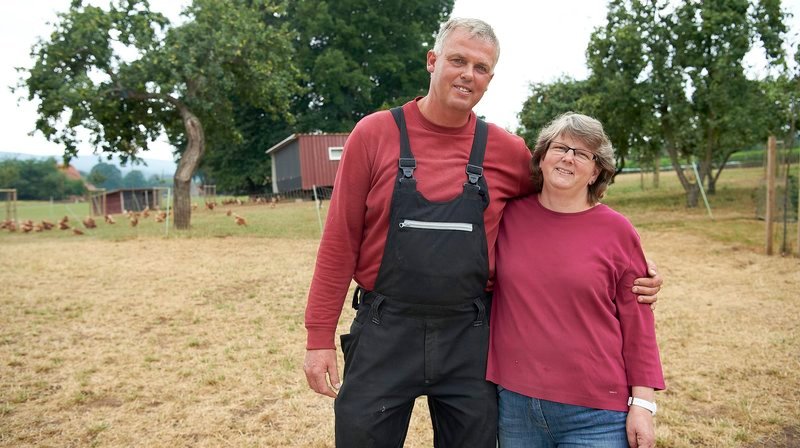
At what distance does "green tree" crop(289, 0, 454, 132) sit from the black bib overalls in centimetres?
3574

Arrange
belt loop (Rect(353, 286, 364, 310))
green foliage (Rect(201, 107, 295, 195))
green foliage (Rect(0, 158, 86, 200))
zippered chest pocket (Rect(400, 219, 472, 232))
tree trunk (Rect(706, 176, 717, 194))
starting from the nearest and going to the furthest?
zippered chest pocket (Rect(400, 219, 472, 232)) → belt loop (Rect(353, 286, 364, 310)) → tree trunk (Rect(706, 176, 717, 194)) → green foliage (Rect(201, 107, 295, 195)) → green foliage (Rect(0, 158, 86, 200))

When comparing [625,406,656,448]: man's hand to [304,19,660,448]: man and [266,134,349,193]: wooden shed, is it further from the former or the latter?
[266,134,349,193]: wooden shed

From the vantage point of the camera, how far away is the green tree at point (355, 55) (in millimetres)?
37438

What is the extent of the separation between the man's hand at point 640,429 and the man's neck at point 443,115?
1.13 metres

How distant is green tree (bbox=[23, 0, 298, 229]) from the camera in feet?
49.3

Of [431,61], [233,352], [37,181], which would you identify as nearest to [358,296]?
[431,61]

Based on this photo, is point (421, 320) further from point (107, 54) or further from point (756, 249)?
point (107, 54)

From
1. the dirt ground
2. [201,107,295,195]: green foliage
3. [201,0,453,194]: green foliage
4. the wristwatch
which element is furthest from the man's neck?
[201,107,295,195]: green foliage

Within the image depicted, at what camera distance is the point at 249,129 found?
132 feet

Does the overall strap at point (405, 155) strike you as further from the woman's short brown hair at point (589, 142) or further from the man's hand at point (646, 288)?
the man's hand at point (646, 288)

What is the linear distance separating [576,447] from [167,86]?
1575 cm

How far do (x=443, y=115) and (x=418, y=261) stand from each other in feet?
1.77

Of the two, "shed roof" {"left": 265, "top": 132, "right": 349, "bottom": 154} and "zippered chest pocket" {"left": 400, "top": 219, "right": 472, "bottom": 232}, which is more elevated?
"shed roof" {"left": 265, "top": 132, "right": 349, "bottom": 154}

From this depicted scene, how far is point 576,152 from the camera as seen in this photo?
203 centimetres
